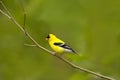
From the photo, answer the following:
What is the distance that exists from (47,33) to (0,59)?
96 cm

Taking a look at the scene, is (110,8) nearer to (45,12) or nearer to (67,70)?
(45,12)

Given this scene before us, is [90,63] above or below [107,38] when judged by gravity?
below

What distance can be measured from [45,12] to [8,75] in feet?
4.18

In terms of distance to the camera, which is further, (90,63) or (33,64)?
(33,64)

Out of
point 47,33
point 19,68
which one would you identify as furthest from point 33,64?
point 47,33

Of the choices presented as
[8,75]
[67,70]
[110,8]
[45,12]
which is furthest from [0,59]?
[110,8]

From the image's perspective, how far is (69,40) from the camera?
256 inches

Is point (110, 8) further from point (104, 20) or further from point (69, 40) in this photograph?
point (69, 40)

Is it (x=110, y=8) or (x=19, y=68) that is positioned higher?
(x=110, y=8)

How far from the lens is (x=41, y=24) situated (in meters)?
5.91

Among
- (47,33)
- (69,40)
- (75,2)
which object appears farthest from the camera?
(69,40)

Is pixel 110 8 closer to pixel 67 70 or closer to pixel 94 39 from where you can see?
pixel 94 39

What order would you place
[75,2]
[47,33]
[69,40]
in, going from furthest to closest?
Result: 1. [69,40]
2. [47,33]
3. [75,2]

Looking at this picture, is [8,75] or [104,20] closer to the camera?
[104,20]
